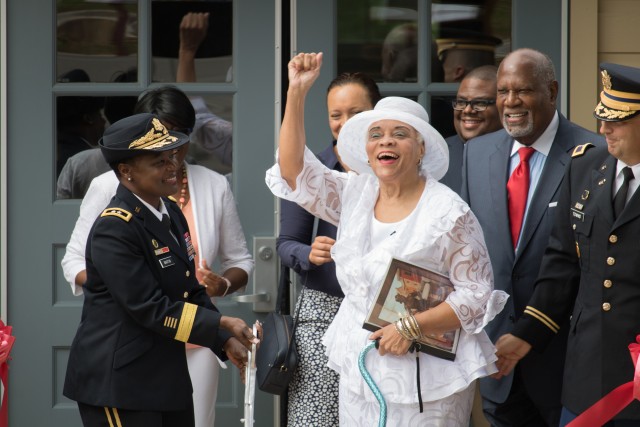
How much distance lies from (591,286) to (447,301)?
0.46 m

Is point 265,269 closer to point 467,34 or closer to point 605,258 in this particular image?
point 467,34

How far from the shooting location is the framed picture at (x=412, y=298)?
3.33 metres

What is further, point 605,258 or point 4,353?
point 4,353

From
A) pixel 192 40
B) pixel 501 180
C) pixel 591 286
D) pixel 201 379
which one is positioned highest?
pixel 192 40

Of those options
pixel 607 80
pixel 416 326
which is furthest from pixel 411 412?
pixel 607 80

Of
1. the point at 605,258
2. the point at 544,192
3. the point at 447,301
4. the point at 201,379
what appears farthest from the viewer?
the point at 201,379

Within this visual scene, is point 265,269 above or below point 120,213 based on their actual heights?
below

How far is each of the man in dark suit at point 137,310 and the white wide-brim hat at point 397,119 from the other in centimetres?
62

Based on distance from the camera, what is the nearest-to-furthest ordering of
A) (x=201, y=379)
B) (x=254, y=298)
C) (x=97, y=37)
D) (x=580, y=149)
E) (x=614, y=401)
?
(x=614, y=401)
(x=580, y=149)
(x=201, y=379)
(x=254, y=298)
(x=97, y=37)

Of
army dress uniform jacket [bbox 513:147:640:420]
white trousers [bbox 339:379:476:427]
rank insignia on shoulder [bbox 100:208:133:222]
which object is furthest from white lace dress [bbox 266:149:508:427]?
rank insignia on shoulder [bbox 100:208:133:222]

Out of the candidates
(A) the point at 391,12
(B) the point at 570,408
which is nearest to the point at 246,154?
(A) the point at 391,12

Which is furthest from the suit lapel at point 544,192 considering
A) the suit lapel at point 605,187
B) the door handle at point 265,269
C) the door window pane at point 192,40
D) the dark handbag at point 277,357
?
the door window pane at point 192,40

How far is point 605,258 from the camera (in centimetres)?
329

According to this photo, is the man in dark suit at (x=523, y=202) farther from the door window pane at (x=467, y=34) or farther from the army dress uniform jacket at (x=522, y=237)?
the door window pane at (x=467, y=34)
